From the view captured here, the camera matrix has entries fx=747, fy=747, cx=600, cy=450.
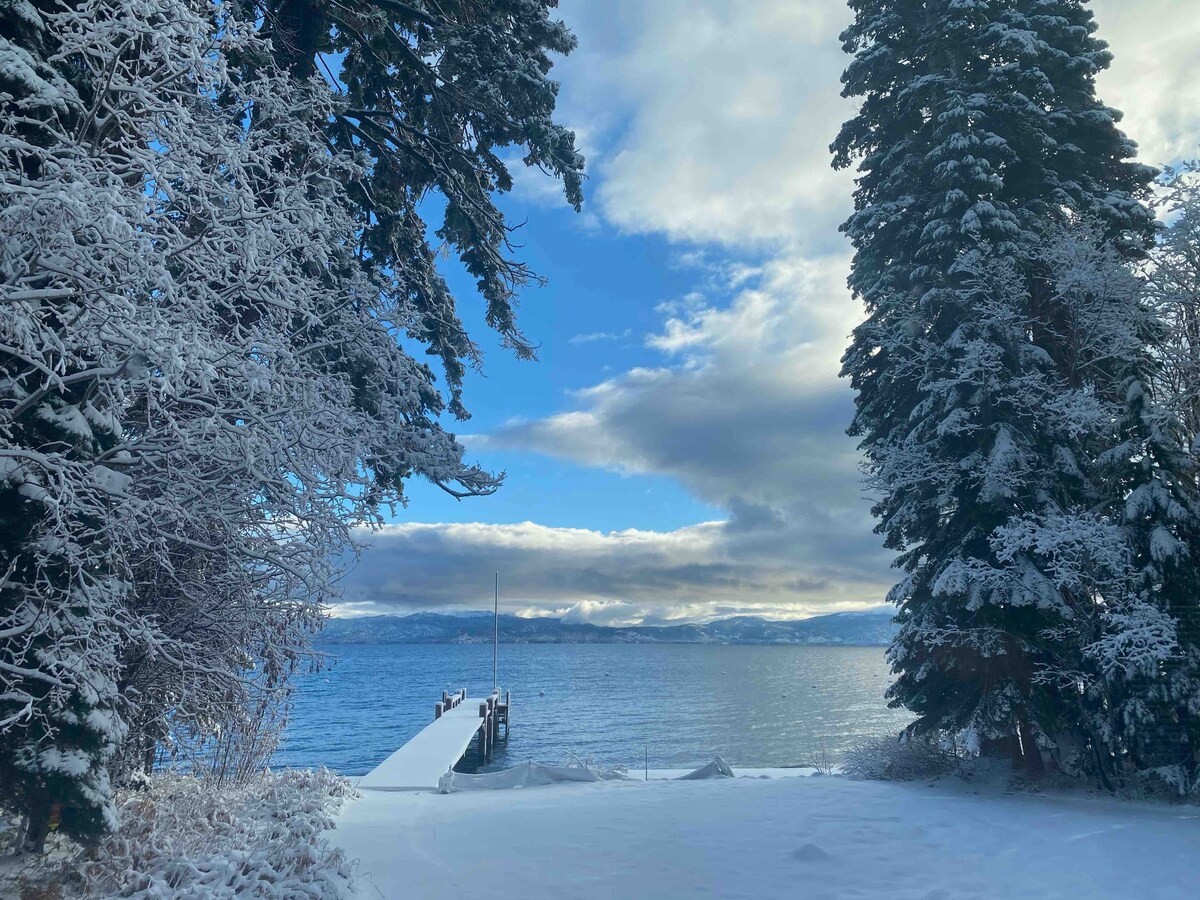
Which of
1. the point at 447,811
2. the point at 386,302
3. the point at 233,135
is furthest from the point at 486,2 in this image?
the point at 447,811

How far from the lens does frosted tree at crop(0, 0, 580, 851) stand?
4.12m

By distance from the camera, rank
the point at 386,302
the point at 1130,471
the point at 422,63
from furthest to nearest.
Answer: the point at 1130,471 → the point at 422,63 → the point at 386,302

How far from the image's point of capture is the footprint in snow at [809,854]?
6848mm

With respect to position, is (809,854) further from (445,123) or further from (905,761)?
(445,123)

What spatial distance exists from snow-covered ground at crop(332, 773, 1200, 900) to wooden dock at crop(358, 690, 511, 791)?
4.64 m

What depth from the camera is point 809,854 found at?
6.93m

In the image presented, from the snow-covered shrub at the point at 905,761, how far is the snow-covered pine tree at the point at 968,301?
1.78ft

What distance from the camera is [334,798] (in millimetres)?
10062

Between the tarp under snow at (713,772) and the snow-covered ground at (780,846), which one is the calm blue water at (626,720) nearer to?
the snow-covered ground at (780,846)

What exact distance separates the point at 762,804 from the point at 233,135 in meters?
9.21

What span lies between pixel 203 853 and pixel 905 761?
10511mm

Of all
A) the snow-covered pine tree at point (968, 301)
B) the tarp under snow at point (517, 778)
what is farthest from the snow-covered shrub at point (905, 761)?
the tarp under snow at point (517, 778)

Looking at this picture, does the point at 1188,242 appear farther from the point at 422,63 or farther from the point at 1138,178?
the point at 422,63

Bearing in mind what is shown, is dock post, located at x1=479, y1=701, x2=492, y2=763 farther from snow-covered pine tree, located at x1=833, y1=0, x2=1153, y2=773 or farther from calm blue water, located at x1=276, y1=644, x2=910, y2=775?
snow-covered pine tree, located at x1=833, y1=0, x2=1153, y2=773
